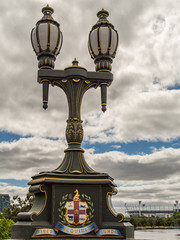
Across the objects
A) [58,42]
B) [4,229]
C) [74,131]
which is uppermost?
[58,42]

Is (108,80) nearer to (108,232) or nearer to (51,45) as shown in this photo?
(51,45)

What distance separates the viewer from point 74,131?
36.6 ft

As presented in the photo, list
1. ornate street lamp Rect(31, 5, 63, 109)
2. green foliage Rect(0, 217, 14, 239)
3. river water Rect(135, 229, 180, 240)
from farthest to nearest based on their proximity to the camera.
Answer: green foliage Rect(0, 217, 14, 239), river water Rect(135, 229, 180, 240), ornate street lamp Rect(31, 5, 63, 109)

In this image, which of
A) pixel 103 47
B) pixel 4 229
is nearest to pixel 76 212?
pixel 103 47

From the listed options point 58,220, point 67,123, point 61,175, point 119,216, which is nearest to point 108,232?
point 119,216

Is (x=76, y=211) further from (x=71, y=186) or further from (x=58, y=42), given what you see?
(x=58, y=42)

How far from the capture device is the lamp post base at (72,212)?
9.71 meters

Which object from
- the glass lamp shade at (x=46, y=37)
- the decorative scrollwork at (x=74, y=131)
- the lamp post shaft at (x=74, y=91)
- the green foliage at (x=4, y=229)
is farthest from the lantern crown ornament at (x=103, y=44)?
the green foliage at (x=4, y=229)

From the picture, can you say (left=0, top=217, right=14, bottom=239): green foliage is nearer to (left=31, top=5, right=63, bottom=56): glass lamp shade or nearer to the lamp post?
the lamp post

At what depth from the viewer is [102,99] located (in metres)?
12.0

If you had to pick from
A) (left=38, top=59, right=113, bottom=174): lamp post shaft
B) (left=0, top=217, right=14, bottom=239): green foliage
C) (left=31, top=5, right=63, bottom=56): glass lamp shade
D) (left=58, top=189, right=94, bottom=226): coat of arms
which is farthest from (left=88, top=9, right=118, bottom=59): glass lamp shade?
(left=0, top=217, right=14, bottom=239): green foliage

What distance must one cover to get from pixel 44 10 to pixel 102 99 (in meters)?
3.94

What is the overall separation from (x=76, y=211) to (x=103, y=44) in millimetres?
5819

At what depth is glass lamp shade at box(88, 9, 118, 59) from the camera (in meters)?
11.9
